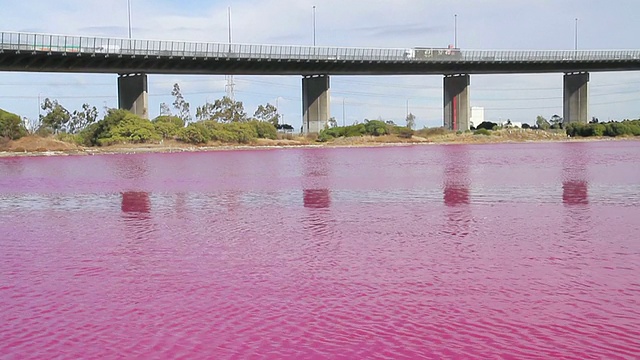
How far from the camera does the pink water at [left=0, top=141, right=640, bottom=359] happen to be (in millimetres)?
7996

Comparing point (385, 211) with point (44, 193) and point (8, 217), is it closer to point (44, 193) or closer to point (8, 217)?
point (8, 217)

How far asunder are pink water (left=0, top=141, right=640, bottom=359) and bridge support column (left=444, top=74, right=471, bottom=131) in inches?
3196

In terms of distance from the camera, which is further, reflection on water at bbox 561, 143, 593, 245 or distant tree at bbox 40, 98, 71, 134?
distant tree at bbox 40, 98, 71, 134

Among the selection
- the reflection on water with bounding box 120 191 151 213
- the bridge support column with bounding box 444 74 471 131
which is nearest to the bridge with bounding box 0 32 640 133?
the bridge support column with bounding box 444 74 471 131

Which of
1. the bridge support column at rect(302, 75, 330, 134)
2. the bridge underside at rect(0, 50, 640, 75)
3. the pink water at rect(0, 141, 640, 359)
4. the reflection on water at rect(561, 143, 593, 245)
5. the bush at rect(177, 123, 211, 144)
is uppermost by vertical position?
the bridge underside at rect(0, 50, 640, 75)

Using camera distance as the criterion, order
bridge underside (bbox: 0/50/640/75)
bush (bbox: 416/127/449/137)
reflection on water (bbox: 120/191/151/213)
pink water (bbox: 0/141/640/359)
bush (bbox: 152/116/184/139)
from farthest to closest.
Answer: bush (bbox: 416/127/449/137) → bush (bbox: 152/116/184/139) → bridge underside (bbox: 0/50/640/75) → reflection on water (bbox: 120/191/151/213) → pink water (bbox: 0/141/640/359)

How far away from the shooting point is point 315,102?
9412 cm

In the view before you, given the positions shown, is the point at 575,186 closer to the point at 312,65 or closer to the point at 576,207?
the point at 576,207

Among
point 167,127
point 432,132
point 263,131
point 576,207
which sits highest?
point 167,127

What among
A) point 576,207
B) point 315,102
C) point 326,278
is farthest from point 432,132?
point 326,278

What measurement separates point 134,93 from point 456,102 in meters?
43.2

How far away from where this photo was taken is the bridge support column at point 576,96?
10594 centimetres

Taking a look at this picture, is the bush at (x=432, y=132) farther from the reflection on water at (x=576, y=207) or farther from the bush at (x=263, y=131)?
the reflection on water at (x=576, y=207)

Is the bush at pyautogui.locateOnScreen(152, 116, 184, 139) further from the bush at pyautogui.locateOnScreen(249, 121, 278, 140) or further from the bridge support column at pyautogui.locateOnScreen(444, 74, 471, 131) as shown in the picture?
the bridge support column at pyautogui.locateOnScreen(444, 74, 471, 131)
